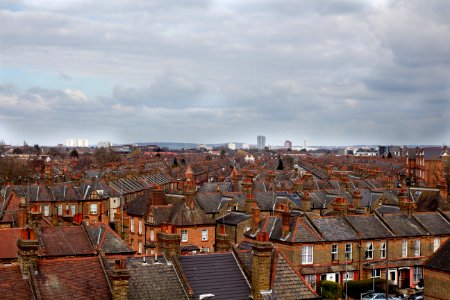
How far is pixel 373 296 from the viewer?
41438mm

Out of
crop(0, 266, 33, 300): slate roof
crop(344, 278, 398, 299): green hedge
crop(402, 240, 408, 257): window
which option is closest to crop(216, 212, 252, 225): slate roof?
crop(344, 278, 398, 299): green hedge

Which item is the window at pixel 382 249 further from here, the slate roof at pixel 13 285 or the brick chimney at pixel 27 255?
the slate roof at pixel 13 285

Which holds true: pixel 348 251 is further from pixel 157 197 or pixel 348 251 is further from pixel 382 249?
pixel 157 197

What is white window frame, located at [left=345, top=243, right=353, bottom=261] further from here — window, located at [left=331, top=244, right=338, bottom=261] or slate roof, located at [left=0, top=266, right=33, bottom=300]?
slate roof, located at [left=0, top=266, right=33, bottom=300]

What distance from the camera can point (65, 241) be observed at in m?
39.2

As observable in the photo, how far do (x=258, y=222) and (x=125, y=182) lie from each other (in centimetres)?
5785

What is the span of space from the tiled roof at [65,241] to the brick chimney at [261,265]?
1735 centimetres

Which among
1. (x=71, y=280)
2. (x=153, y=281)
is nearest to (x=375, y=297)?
(x=153, y=281)

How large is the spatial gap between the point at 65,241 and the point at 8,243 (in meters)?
4.09

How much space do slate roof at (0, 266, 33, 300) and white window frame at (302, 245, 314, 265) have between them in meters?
26.6

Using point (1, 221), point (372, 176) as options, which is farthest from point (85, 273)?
point (372, 176)

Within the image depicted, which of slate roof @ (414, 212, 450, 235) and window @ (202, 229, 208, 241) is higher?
slate roof @ (414, 212, 450, 235)

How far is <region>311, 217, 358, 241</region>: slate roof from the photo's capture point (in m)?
46.6

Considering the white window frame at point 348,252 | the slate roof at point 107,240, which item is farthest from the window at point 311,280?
the slate roof at point 107,240
